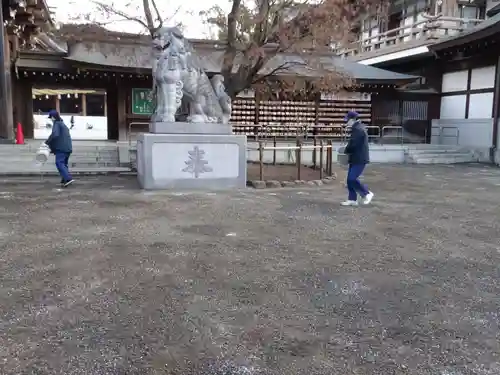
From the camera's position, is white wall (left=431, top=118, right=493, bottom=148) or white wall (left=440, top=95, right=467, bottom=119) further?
white wall (left=440, top=95, right=467, bottom=119)

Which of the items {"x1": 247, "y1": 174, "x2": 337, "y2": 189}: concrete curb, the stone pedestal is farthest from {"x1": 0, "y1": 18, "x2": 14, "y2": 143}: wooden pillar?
{"x1": 247, "y1": 174, "x2": 337, "y2": 189}: concrete curb

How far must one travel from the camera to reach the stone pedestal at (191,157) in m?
8.67

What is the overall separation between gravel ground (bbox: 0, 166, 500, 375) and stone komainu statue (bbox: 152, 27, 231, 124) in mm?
2594

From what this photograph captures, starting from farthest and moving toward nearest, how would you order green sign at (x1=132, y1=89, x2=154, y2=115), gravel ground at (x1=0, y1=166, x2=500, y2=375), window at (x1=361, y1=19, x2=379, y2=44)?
window at (x1=361, y1=19, x2=379, y2=44) → green sign at (x1=132, y1=89, x2=154, y2=115) → gravel ground at (x1=0, y1=166, x2=500, y2=375)

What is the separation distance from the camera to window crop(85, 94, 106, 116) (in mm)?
31031

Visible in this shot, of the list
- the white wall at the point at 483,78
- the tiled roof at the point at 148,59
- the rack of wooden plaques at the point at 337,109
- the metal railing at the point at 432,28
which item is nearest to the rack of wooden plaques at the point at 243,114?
the tiled roof at the point at 148,59

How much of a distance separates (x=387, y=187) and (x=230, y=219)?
16.5 feet

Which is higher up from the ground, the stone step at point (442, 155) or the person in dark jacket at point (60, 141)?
the person in dark jacket at point (60, 141)

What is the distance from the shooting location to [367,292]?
145 inches

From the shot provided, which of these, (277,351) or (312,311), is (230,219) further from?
(277,351)

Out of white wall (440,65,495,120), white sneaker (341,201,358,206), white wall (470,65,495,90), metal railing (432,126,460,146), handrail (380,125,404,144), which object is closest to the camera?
white sneaker (341,201,358,206)

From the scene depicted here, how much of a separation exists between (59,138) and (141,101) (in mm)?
8093

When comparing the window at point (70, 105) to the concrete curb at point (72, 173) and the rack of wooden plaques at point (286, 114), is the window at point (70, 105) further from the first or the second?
the concrete curb at point (72, 173)

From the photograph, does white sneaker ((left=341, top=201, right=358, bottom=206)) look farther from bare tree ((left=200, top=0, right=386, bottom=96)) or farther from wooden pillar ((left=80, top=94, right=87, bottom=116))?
wooden pillar ((left=80, top=94, right=87, bottom=116))
